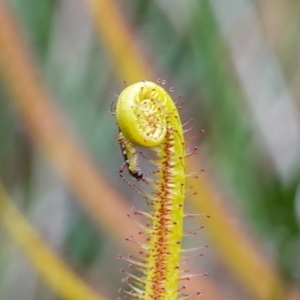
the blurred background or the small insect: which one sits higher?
the blurred background

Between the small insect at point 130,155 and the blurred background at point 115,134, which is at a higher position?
the blurred background at point 115,134

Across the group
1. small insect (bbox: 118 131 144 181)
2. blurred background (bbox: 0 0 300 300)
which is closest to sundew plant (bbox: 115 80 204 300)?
small insect (bbox: 118 131 144 181)

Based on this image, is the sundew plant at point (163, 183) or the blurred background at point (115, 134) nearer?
the sundew plant at point (163, 183)

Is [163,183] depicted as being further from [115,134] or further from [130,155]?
[115,134]

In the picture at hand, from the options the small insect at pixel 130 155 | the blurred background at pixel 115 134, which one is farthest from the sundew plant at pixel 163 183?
the blurred background at pixel 115 134

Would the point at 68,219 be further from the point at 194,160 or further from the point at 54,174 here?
the point at 194,160

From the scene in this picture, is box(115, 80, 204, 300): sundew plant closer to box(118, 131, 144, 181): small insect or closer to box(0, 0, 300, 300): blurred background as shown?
box(118, 131, 144, 181): small insect

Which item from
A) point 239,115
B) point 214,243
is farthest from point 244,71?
point 214,243

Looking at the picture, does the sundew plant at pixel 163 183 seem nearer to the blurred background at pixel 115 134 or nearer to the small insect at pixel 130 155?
the small insect at pixel 130 155

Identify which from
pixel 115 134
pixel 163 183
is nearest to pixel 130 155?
pixel 163 183
